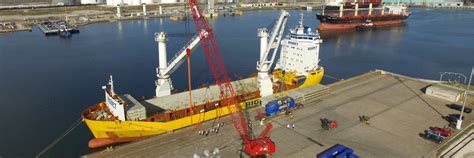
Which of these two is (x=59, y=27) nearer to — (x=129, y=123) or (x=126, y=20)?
(x=126, y=20)

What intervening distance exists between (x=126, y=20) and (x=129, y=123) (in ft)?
451

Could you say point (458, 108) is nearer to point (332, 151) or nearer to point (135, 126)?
point (332, 151)

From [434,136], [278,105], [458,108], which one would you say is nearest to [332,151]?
[278,105]

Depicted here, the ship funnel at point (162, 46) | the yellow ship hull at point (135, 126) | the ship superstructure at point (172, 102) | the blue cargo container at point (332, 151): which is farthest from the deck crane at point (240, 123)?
the ship funnel at point (162, 46)

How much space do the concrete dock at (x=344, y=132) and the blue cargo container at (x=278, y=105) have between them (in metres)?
0.82

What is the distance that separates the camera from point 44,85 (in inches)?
2173

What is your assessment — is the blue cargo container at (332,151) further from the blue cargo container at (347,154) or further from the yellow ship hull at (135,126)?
the yellow ship hull at (135,126)

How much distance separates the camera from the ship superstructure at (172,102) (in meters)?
30.5

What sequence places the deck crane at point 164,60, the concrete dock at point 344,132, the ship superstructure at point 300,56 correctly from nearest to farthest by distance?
1. the concrete dock at point 344,132
2. the deck crane at point 164,60
3. the ship superstructure at point 300,56

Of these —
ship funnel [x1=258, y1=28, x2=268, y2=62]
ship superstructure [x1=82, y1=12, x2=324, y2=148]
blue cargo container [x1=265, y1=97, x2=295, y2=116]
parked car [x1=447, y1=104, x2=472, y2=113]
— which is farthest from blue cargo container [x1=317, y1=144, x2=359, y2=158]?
parked car [x1=447, y1=104, x2=472, y2=113]

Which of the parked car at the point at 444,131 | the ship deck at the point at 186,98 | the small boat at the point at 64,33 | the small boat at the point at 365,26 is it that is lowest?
the parked car at the point at 444,131

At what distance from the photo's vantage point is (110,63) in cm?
7094

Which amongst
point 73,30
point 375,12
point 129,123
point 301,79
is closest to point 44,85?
point 129,123

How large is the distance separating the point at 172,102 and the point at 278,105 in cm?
1218
